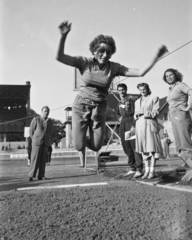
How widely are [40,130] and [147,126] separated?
1.82m

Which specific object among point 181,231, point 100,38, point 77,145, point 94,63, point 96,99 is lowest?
point 181,231

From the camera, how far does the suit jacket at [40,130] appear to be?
14.2 feet

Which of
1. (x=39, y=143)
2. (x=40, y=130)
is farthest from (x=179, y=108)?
(x=39, y=143)

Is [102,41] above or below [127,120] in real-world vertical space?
above

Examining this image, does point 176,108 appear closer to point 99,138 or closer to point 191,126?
point 191,126

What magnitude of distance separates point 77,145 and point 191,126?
6.64 feet

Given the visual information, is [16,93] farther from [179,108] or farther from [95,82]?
[179,108]

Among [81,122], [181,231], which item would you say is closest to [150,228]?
[181,231]

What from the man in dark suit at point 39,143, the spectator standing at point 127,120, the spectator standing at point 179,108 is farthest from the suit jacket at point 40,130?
the spectator standing at point 179,108

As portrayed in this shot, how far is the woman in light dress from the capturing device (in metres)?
3.75

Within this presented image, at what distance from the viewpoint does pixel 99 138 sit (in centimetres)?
230

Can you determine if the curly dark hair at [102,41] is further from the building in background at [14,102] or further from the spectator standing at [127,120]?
the spectator standing at [127,120]

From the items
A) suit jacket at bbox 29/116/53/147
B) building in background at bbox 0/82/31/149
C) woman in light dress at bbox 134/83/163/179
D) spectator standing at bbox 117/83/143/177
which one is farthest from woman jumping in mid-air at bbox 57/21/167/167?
suit jacket at bbox 29/116/53/147

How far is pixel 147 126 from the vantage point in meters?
3.92
